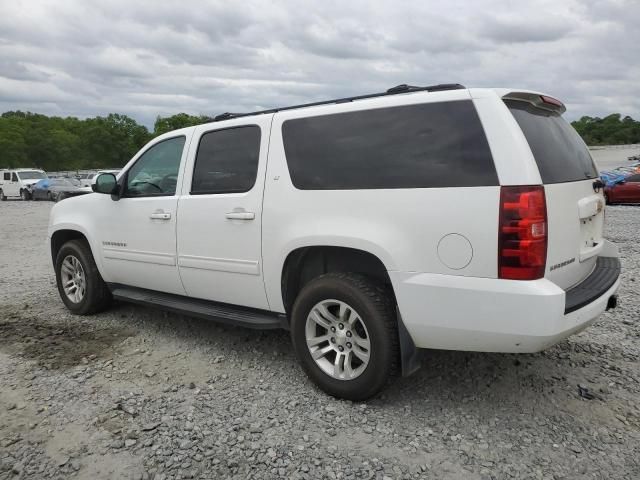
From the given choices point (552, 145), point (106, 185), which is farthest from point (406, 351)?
point (106, 185)

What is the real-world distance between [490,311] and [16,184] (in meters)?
33.0

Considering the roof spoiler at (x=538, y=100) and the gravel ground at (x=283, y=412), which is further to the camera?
the roof spoiler at (x=538, y=100)

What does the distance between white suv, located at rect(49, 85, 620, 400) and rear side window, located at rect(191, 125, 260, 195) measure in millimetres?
12

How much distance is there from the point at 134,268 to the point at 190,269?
2.76ft

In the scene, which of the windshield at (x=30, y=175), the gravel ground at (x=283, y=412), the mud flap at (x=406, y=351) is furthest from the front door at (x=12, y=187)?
the mud flap at (x=406, y=351)

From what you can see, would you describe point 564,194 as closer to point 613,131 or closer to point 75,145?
point 75,145

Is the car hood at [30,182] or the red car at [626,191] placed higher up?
the car hood at [30,182]

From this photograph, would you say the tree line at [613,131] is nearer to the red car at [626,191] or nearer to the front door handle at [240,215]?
the red car at [626,191]

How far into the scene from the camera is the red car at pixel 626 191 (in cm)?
2100

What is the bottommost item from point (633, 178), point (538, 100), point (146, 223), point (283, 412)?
point (283, 412)

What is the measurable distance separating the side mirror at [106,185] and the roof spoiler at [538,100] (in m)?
3.49

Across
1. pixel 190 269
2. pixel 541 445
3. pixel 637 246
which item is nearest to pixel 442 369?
pixel 541 445

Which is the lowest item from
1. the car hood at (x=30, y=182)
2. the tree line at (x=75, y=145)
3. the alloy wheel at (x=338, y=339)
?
the alloy wheel at (x=338, y=339)

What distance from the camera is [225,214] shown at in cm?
395
